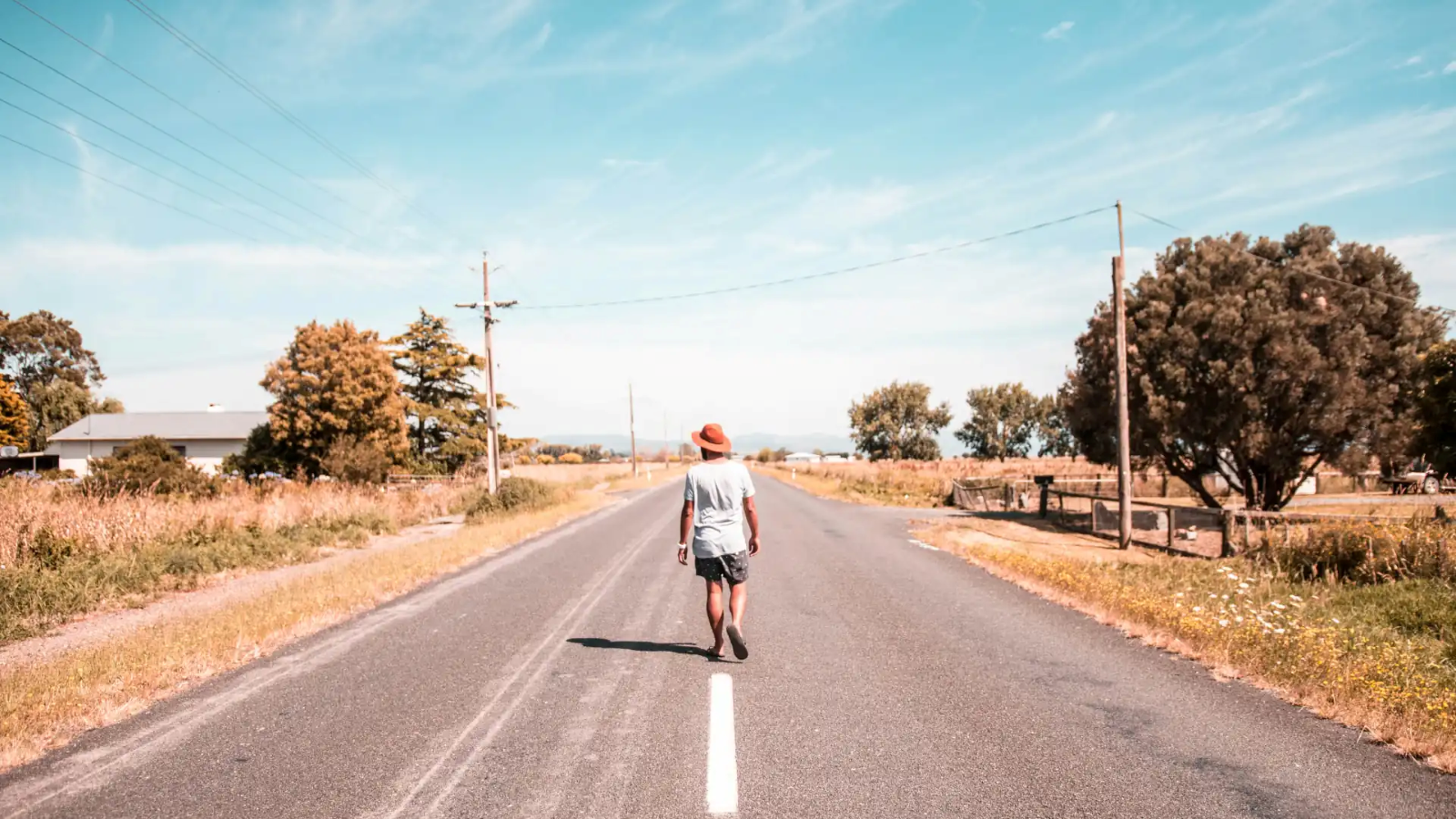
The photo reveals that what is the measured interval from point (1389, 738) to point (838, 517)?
72.4 feet

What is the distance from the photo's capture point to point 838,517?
27.0 meters

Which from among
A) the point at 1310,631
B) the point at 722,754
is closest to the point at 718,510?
the point at 722,754

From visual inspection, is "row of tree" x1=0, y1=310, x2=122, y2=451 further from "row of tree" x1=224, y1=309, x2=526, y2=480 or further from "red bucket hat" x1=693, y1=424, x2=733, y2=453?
"red bucket hat" x1=693, y1=424, x2=733, y2=453

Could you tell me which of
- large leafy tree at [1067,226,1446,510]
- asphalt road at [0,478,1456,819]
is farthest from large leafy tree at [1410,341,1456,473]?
asphalt road at [0,478,1456,819]

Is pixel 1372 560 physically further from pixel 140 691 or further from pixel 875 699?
pixel 140 691

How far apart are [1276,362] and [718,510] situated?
73.2 feet

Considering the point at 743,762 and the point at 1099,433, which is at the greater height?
the point at 1099,433

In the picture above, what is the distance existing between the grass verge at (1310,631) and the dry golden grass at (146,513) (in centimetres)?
1437

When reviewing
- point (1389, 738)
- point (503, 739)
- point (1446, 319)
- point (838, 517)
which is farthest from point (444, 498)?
point (1446, 319)

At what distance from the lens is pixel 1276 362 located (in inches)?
911

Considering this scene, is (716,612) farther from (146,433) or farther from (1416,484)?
(146,433)

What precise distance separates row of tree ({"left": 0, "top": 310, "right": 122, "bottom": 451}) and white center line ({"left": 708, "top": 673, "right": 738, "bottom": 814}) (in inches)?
3189

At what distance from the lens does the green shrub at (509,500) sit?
26.4m

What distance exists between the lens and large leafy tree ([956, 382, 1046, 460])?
112562 mm
